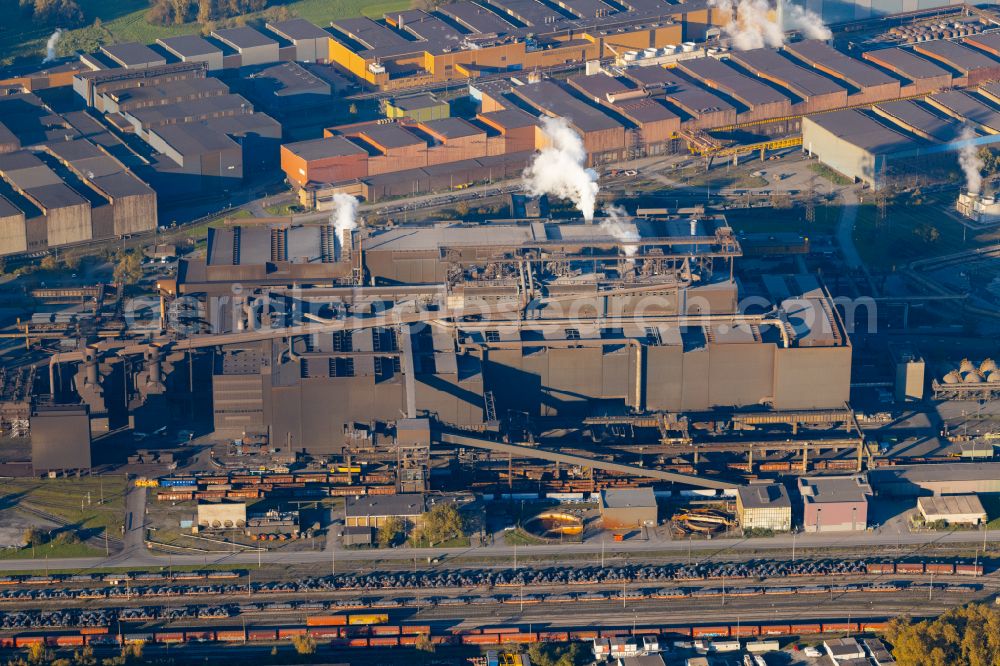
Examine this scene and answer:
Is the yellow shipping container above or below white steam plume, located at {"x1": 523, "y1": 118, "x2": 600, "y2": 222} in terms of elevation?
below

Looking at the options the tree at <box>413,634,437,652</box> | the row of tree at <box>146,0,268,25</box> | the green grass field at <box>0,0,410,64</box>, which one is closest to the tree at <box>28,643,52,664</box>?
the tree at <box>413,634,437,652</box>

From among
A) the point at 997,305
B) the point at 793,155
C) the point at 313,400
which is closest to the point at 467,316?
the point at 313,400

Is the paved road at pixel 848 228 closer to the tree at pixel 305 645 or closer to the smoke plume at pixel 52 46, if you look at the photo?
the tree at pixel 305 645

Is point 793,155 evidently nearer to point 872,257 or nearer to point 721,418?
point 872,257

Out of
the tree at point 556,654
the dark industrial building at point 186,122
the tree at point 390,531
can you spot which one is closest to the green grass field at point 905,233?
the dark industrial building at point 186,122

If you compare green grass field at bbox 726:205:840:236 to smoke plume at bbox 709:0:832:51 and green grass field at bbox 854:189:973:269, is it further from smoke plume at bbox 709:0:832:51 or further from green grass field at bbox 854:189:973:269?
smoke plume at bbox 709:0:832:51

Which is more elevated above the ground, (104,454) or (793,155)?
(793,155)
